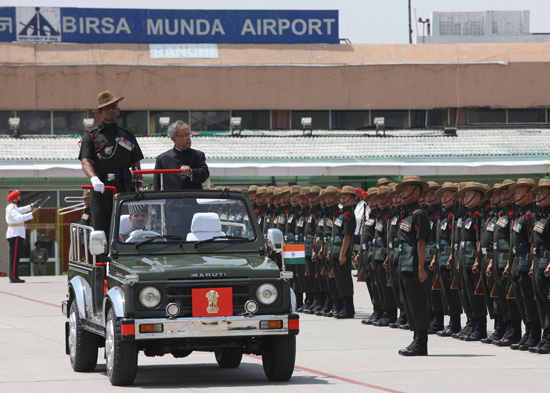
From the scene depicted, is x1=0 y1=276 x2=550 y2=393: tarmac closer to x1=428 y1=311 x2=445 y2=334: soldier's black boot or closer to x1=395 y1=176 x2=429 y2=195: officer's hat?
x1=428 y1=311 x2=445 y2=334: soldier's black boot

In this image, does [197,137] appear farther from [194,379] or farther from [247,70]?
[194,379]

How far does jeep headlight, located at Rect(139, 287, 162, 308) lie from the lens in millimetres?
10117

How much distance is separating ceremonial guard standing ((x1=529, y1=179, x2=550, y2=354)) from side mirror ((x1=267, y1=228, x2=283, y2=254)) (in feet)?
11.4

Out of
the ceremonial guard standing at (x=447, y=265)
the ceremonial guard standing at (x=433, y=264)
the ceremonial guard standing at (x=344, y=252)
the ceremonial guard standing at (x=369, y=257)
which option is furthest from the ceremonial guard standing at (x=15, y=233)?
the ceremonial guard standing at (x=447, y=265)

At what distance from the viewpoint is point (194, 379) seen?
11164 millimetres

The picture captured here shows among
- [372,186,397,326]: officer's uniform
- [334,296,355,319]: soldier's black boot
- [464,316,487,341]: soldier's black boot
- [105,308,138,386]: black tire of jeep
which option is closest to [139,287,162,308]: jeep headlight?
[105,308,138,386]: black tire of jeep

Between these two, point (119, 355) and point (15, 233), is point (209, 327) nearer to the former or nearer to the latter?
point (119, 355)

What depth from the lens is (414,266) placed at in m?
13.5

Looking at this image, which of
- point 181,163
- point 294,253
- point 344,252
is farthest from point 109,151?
point 294,253

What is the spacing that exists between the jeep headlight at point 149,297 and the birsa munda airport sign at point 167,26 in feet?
113

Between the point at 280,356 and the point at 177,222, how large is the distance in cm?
164

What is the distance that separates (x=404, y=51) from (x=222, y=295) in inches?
1371

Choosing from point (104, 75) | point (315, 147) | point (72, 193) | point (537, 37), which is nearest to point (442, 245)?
point (72, 193)

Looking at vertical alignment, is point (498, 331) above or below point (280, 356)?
below
